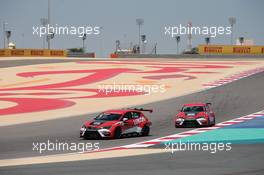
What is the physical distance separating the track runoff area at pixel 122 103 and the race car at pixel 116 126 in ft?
1.50

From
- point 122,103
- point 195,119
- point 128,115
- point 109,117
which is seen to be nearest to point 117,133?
point 109,117

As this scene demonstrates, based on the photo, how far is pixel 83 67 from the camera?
2618 inches

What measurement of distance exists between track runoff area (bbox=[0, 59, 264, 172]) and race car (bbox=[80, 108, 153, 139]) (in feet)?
1.50

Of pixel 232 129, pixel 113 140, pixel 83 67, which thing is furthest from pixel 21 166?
pixel 83 67

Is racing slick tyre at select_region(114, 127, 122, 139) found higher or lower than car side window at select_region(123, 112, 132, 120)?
lower

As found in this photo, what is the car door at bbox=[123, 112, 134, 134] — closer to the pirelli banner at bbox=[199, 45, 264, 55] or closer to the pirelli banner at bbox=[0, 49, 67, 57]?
the pirelli banner at bbox=[0, 49, 67, 57]

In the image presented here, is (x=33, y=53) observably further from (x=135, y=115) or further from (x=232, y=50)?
(x=135, y=115)

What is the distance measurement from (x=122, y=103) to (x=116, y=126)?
14.0m

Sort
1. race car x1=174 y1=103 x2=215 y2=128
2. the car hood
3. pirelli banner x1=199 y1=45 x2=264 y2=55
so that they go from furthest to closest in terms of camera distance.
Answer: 1. pirelli banner x1=199 y1=45 x2=264 y2=55
2. the car hood
3. race car x1=174 y1=103 x2=215 y2=128

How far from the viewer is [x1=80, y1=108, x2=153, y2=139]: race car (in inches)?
933

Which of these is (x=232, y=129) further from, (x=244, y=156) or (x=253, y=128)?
(x=244, y=156)

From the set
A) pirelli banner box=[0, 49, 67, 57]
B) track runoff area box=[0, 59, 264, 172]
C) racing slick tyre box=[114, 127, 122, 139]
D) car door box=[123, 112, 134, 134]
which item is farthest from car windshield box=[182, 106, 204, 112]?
pirelli banner box=[0, 49, 67, 57]

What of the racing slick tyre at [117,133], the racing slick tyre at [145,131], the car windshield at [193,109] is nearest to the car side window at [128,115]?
the racing slick tyre at [145,131]

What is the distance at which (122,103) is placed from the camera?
38000 millimetres
